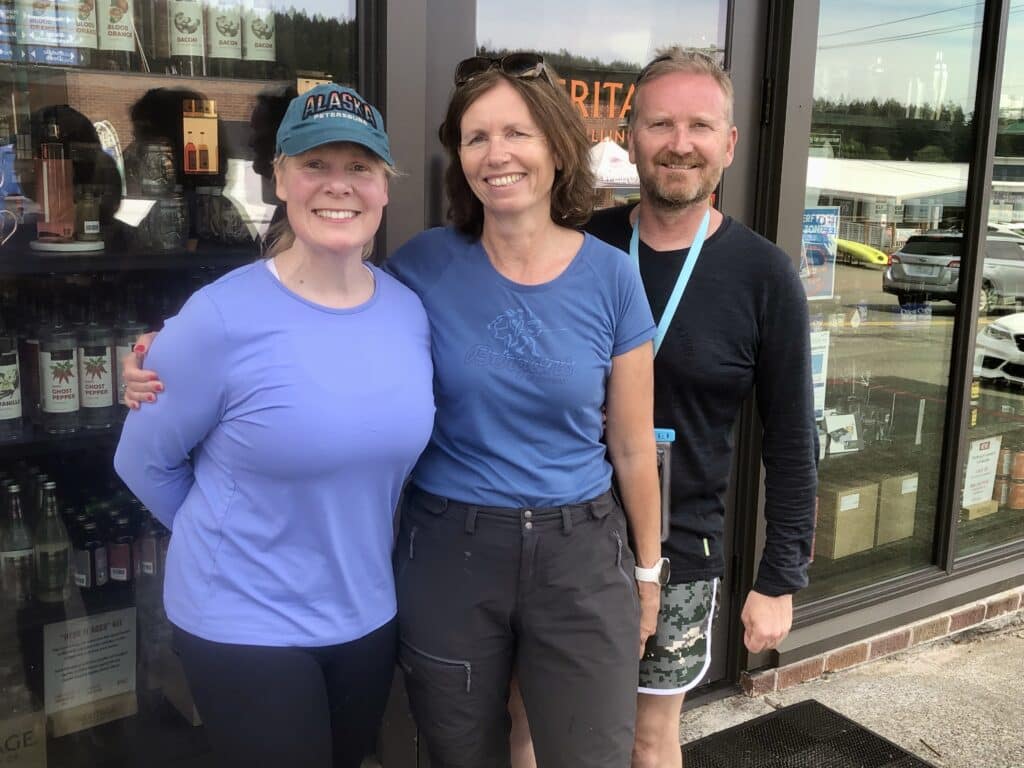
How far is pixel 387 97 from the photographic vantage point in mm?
2336

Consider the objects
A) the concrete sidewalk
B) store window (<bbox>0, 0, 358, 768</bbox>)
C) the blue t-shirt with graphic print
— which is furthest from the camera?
the concrete sidewalk

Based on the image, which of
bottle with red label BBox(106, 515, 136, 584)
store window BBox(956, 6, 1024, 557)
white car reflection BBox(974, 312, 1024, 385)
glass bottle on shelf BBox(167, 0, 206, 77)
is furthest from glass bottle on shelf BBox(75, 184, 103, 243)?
white car reflection BBox(974, 312, 1024, 385)

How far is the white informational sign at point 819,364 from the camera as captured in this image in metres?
3.66

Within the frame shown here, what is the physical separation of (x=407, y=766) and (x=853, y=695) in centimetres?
175

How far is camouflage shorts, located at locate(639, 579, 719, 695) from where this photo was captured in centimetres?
210

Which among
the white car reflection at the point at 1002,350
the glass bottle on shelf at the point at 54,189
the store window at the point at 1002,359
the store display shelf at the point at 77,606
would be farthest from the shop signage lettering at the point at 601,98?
the white car reflection at the point at 1002,350

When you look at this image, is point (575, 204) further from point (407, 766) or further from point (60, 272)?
point (407, 766)

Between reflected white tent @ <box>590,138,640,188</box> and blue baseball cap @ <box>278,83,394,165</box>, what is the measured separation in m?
1.35

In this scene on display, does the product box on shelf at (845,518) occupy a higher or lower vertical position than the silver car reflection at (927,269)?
lower

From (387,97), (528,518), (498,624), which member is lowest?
(498,624)

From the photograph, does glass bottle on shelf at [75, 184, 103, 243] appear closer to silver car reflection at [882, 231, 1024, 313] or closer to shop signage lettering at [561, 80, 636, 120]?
shop signage lettering at [561, 80, 636, 120]

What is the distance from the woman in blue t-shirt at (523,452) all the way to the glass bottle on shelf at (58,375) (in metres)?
1.03

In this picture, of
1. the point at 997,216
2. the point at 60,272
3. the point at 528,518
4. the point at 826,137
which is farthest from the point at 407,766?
the point at 997,216

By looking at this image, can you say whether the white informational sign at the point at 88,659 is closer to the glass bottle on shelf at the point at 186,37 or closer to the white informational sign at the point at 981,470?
the glass bottle on shelf at the point at 186,37
